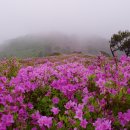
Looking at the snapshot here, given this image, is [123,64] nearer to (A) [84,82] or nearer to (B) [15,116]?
(A) [84,82]

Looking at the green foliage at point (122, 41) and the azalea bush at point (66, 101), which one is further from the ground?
the azalea bush at point (66, 101)

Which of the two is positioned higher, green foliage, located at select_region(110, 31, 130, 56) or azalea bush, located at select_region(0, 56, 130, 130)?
azalea bush, located at select_region(0, 56, 130, 130)

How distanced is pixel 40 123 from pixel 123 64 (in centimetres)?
391

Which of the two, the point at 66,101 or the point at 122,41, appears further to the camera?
the point at 122,41

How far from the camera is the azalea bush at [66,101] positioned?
251 inches

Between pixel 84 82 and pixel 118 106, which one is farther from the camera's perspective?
pixel 84 82

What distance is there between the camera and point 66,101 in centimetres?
762

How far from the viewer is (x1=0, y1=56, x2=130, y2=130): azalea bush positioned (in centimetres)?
638

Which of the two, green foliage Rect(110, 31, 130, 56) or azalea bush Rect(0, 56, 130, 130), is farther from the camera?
green foliage Rect(110, 31, 130, 56)

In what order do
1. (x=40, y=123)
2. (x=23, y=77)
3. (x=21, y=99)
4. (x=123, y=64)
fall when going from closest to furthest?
(x=40, y=123) < (x=21, y=99) < (x=23, y=77) < (x=123, y=64)

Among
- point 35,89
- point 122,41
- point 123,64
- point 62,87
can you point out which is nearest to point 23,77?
point 35,89

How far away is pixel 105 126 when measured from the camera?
5.78 m

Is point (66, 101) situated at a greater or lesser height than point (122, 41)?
greater

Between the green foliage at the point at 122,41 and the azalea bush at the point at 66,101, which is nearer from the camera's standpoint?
the azalea bush at the point at 66,101
